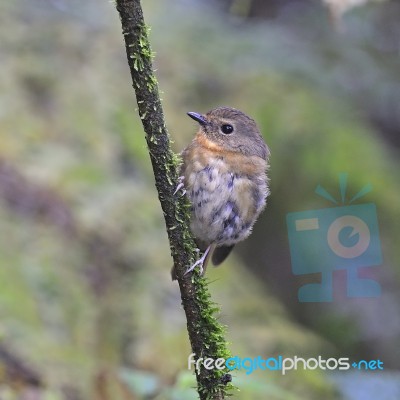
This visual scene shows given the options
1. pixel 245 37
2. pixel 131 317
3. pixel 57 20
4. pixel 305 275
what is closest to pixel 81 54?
pixel 57 20

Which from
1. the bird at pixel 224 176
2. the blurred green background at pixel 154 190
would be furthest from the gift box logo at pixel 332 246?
the bird at pixel 224 176

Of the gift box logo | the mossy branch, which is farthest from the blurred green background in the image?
the mossy branch

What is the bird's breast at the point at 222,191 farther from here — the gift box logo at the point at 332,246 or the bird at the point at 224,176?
the gift box logo at the point at 332,246

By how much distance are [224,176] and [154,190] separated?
8.70 ft

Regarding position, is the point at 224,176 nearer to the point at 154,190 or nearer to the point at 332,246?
the point at 154,190

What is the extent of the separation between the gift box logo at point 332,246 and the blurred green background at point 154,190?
0.12 m

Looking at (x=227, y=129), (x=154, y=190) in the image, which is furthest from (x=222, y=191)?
(x=154, y=190)

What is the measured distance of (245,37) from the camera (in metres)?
7.86

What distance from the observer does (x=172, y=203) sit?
2.32 m

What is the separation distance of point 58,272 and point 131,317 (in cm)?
55

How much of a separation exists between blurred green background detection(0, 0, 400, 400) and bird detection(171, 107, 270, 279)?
72 cm

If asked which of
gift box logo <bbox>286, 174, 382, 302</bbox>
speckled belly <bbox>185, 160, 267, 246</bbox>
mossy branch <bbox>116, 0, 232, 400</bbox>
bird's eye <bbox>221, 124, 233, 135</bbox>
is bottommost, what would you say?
mossy branch <bbox>116, 0, 232, 400</bbox>

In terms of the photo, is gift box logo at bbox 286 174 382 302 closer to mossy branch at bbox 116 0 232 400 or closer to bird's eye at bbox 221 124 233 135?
bird's eye at bbox 221 124 233 135

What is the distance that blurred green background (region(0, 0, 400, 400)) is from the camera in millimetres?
4102
